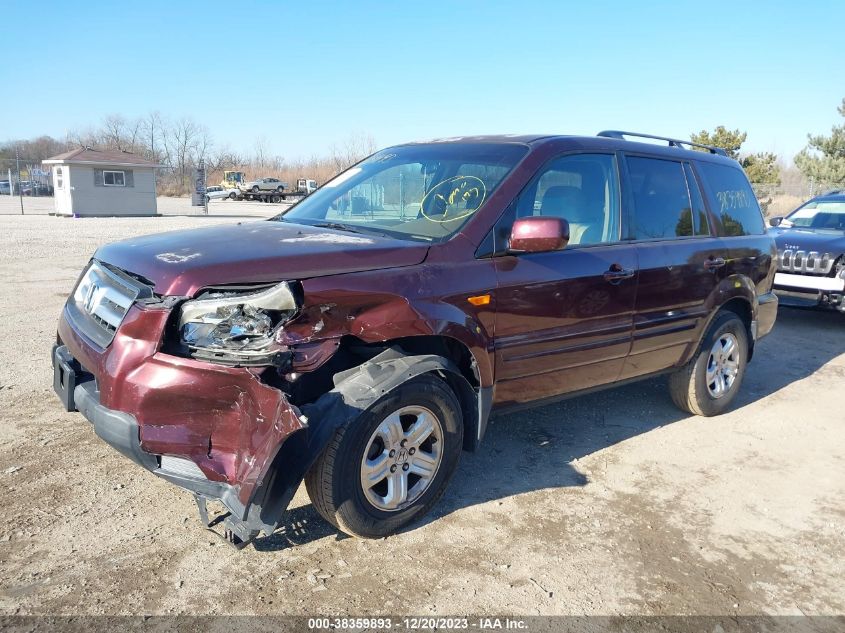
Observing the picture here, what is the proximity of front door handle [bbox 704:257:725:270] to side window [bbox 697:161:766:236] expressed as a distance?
0.34m

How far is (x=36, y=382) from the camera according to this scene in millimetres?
5277

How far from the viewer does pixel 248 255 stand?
3053mm

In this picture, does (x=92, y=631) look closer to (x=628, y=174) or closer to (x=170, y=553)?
(x=170, y=553)

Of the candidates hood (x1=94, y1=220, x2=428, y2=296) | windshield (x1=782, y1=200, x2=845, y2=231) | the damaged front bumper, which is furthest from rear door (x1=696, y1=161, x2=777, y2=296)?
windshield (x1=782, y1=200, x2=845, y2=231)

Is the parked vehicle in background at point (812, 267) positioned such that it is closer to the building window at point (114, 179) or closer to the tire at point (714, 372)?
the tire at point (714, 372)

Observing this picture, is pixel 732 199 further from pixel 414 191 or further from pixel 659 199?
pixel 414 191

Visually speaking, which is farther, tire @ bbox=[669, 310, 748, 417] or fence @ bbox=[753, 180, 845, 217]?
fence @ bbox=[753, 180, 845, 217]

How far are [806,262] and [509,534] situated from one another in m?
7.31

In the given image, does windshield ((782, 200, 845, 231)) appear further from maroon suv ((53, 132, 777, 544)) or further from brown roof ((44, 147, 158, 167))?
brown roof ((44, 147, 158, 167))

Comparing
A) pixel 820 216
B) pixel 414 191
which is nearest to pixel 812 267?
pixel 820 216

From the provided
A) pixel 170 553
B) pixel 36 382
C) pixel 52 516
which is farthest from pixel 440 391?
pixel 36 382

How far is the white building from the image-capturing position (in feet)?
91.8

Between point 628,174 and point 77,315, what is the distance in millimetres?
3486

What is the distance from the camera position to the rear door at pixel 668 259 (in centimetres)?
448
